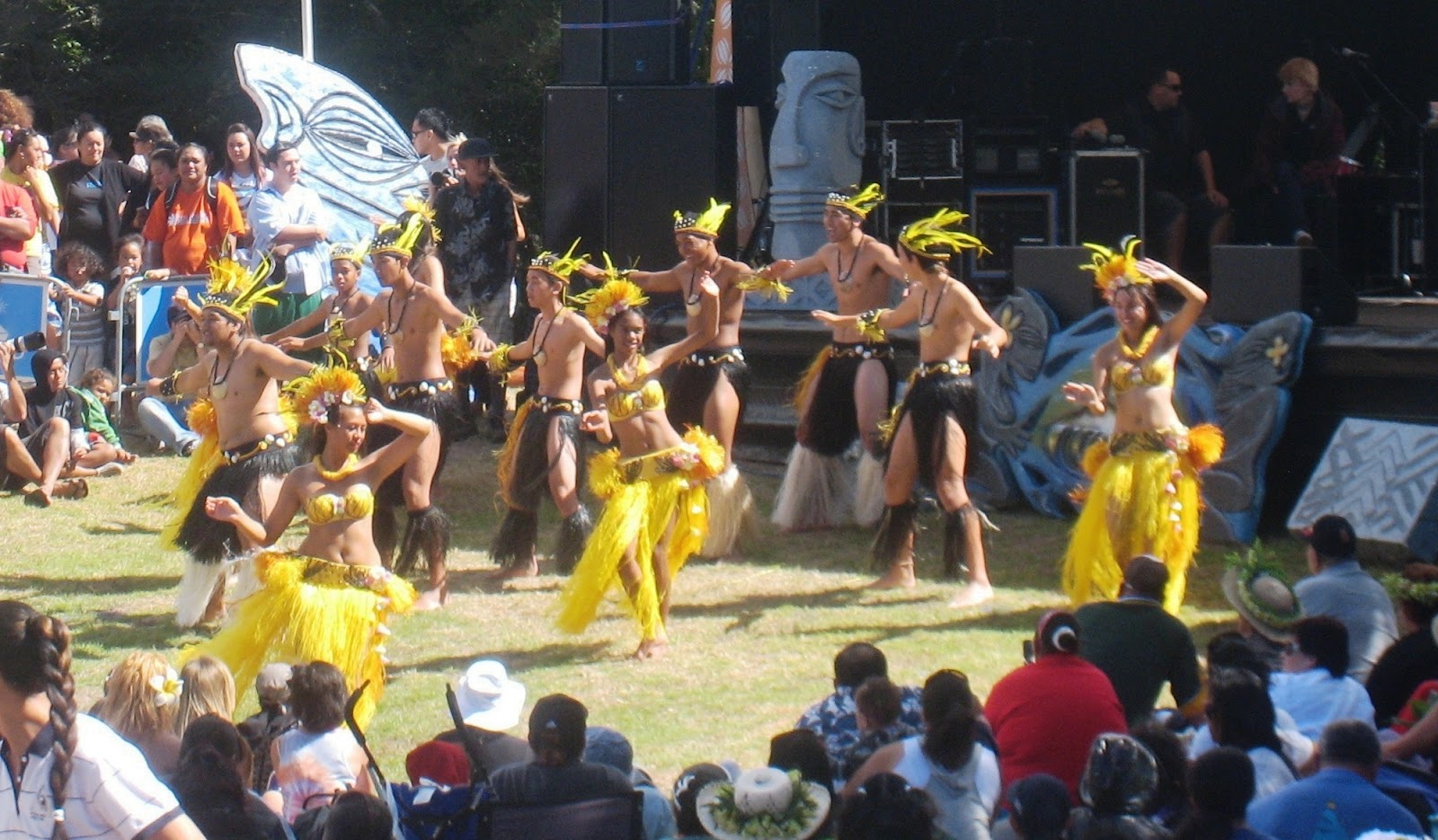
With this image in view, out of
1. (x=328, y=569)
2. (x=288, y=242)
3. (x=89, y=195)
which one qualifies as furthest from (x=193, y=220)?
(x=328, y=569)

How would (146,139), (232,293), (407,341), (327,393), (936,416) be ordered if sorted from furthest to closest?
(146,139) < (407,341) < (936,416) < (232,293) < (327,393)

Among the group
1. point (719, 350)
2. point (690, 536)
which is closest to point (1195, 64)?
point (719, 350)

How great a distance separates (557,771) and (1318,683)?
1.94 metres

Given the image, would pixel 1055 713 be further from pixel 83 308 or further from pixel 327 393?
pixel 83 308

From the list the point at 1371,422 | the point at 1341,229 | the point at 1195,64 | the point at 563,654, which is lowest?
the point at 563,654

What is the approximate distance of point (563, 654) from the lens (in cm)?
696

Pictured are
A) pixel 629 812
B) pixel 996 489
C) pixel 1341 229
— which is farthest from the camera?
pixel 1341 229

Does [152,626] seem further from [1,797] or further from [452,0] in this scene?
[452,0]

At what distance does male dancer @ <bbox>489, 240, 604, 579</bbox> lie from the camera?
26.5 ft

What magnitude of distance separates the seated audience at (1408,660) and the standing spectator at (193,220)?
26.2 ft

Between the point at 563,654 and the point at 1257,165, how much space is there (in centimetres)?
625

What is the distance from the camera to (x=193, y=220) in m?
11.4

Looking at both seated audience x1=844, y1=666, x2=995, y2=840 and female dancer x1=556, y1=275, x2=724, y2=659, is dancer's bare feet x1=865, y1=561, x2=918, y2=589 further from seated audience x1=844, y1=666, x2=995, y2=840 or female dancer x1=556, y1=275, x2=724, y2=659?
seated audience x1=844, y1=666, x2=995, y2=840

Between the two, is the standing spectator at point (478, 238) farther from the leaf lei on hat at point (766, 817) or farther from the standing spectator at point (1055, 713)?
the leaf lei on hat at point (766, 817)
